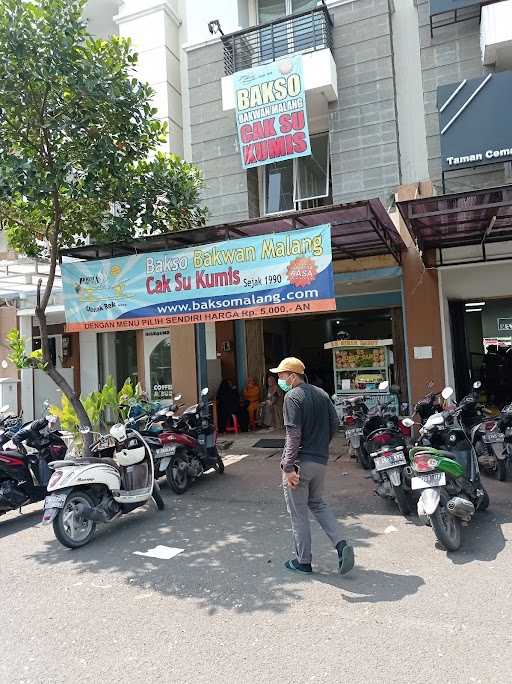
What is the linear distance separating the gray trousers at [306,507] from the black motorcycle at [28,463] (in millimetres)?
3621

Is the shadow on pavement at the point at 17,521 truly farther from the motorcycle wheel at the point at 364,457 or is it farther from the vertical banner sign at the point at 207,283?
the motorcycle wheel at the point at 364,457

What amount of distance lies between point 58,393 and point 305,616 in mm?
12023

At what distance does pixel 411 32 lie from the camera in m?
10.6

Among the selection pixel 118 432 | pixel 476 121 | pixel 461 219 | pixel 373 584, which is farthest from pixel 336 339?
pixel 373 584

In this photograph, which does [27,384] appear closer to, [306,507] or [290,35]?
[290,35]

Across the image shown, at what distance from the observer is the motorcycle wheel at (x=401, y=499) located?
232 inches

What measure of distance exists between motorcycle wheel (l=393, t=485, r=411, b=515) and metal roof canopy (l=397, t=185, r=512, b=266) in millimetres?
3767

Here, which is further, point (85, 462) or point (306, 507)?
point (85, 462)

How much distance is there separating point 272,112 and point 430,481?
865cm

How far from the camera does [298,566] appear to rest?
454 centimetres

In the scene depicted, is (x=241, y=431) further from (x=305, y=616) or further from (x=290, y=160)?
(x=305, y=616)

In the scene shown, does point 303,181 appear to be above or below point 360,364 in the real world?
above

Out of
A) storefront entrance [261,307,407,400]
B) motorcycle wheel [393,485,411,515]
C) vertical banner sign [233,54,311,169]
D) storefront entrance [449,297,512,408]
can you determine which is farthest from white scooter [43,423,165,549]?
storefront entrance [449,297,512,408]

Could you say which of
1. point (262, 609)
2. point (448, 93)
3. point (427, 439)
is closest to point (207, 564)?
point (262, 609)
